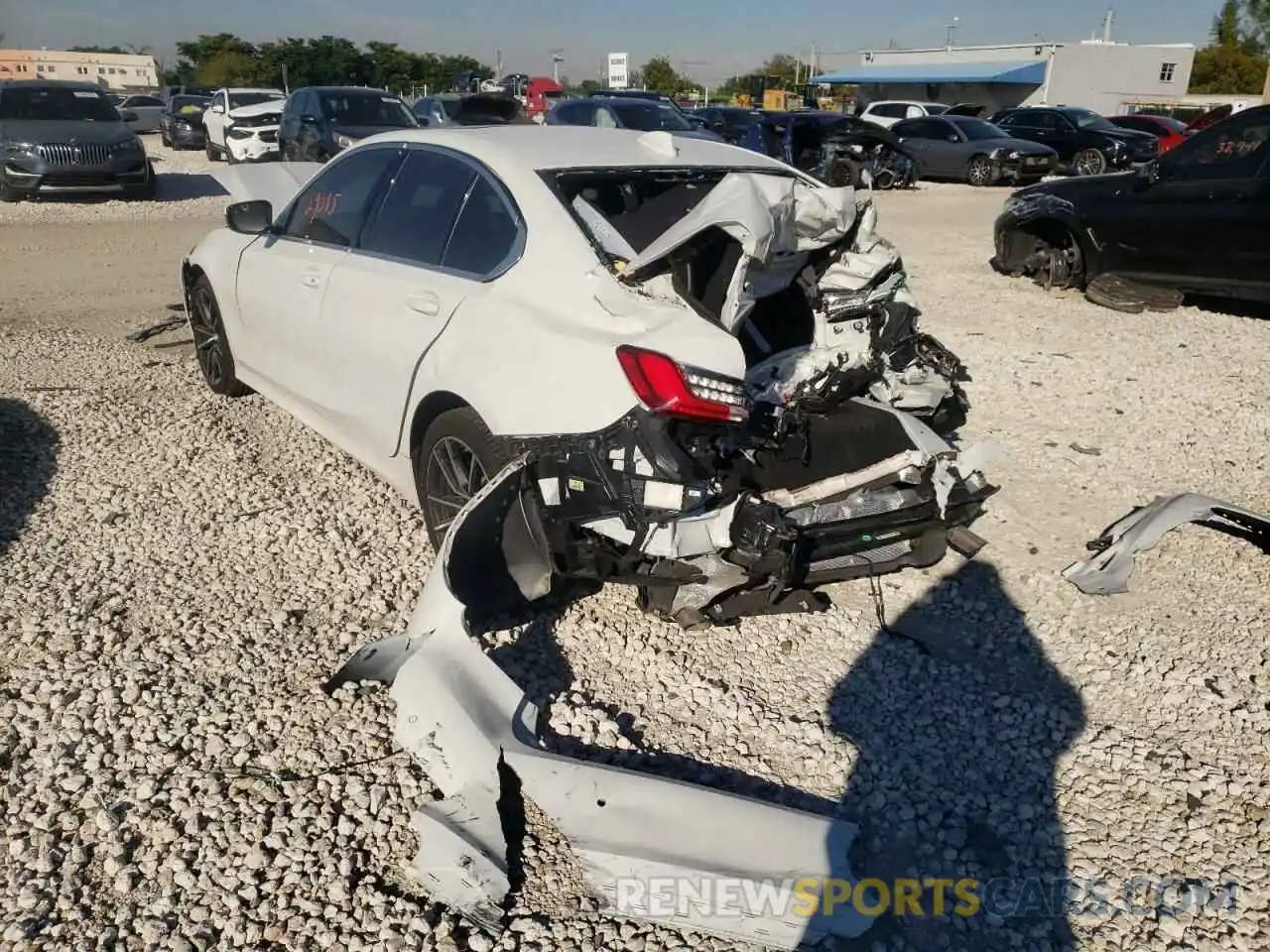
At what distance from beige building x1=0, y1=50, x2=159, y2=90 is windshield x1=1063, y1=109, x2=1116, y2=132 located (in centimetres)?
6517

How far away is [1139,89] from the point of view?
53.3 meters

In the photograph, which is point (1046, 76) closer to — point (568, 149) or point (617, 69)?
point (617, 69)

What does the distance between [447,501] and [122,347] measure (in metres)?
4.63

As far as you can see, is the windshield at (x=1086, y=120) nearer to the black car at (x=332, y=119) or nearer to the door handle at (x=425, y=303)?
the black car at (x=332, y=119)

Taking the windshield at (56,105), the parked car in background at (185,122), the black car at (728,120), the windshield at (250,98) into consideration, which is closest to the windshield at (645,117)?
the black car at (728,120)

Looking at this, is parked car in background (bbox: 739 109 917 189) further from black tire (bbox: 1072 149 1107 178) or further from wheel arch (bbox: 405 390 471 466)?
wheel arch (bbox: 405 390 471 466)

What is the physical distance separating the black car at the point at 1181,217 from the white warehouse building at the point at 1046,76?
44637mm

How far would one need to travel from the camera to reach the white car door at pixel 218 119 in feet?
65.0

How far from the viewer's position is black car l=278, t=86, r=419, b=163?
46.9 ft

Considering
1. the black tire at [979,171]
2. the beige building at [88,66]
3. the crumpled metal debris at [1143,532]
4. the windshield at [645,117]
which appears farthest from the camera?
the beige building at [88,66]

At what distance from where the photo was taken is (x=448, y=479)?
142 inches

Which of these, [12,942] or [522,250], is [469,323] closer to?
[522,250]

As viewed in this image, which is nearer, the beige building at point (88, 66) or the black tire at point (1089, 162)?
the black tire at point (1089, 162)

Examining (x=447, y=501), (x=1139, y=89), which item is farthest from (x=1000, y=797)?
(x=1139, y=89)
